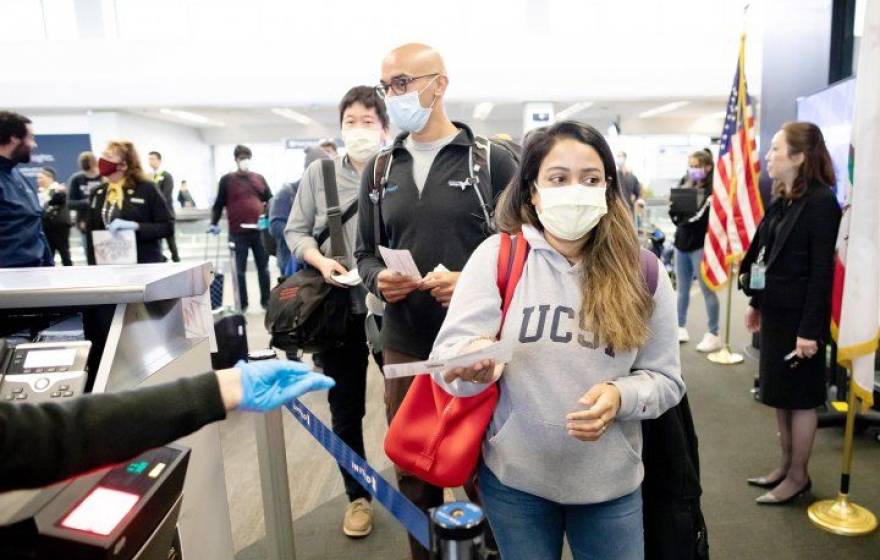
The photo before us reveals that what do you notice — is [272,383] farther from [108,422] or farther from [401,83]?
[401,83]

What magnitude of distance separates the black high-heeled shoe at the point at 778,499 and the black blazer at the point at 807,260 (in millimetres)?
825

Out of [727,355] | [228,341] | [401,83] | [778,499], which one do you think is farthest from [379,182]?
[727,355]

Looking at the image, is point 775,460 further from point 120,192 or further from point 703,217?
point 120,192

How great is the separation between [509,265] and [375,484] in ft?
1.88

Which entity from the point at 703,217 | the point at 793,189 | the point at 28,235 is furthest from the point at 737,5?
the point at 28,235

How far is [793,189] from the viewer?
2.67 meters

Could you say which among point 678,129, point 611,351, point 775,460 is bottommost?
point 775,460

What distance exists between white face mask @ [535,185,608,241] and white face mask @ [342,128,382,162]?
1274 millimetres

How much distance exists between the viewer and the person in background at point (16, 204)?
3604 mm

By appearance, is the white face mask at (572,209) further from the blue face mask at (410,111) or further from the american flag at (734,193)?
the american flag at (734,193)

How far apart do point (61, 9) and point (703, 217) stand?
13193 mm

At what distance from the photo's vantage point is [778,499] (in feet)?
9.25

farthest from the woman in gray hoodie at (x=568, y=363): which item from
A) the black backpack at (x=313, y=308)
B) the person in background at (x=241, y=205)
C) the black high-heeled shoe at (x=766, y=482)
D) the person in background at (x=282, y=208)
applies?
the person in background at (x=241, y=205)

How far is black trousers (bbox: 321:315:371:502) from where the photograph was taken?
253cm
